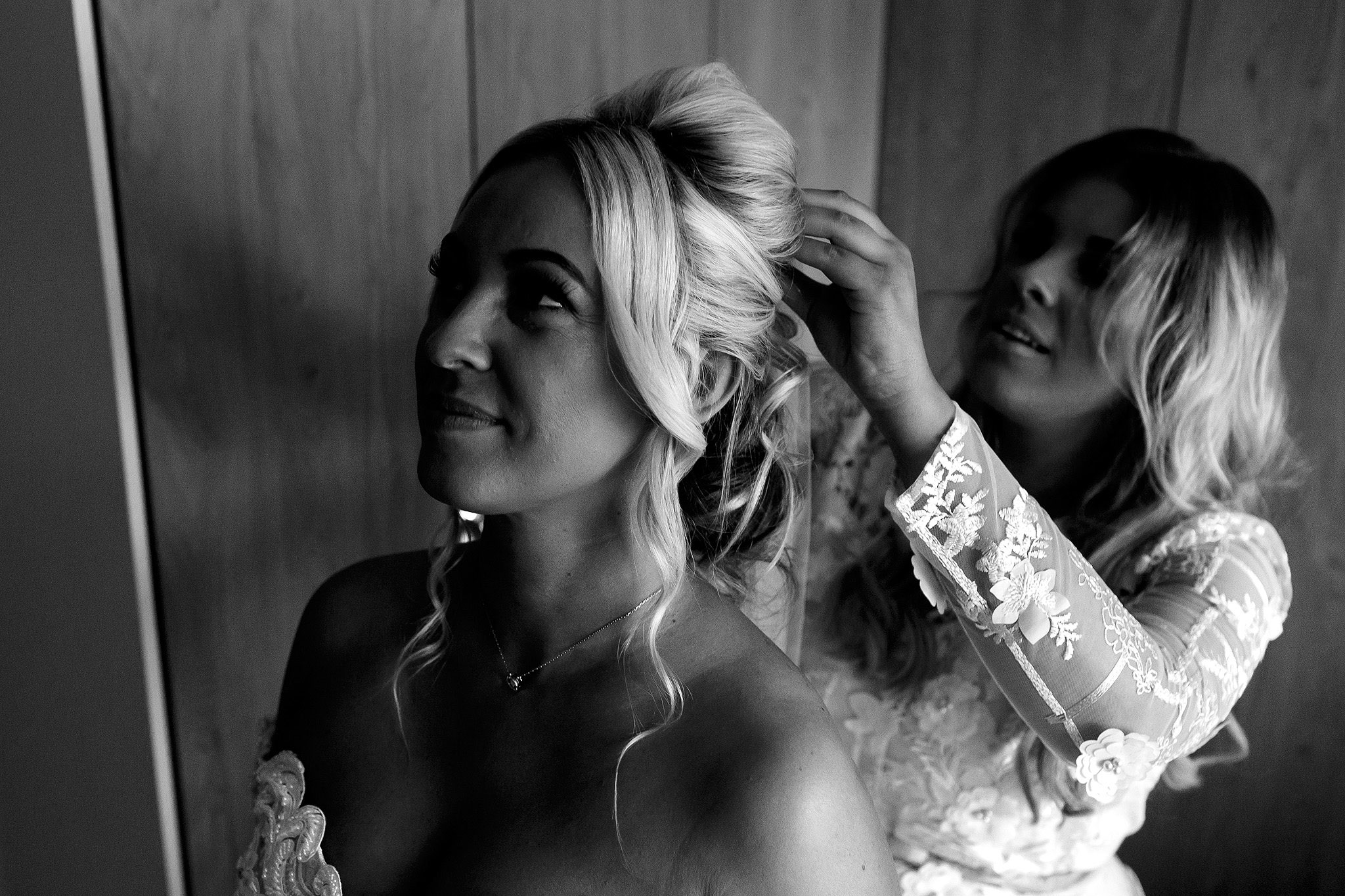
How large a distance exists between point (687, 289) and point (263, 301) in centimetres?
62

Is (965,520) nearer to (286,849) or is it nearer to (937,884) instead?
(937,884)

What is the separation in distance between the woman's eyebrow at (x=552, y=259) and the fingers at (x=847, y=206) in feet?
0.82

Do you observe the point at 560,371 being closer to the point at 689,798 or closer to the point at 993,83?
the point at 689,798

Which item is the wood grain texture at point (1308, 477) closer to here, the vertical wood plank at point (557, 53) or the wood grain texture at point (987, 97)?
the wood grain texture at point (987, 97)

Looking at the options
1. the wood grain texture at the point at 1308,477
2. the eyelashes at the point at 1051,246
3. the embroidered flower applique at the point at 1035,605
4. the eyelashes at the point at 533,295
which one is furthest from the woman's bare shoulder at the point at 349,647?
the wood grain texture at the point at 1308,477

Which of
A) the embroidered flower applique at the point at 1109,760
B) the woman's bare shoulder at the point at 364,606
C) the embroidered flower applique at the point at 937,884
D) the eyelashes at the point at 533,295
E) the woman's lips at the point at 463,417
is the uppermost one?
the eyelashes at the point at 533,295

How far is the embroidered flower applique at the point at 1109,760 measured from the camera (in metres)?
1.11

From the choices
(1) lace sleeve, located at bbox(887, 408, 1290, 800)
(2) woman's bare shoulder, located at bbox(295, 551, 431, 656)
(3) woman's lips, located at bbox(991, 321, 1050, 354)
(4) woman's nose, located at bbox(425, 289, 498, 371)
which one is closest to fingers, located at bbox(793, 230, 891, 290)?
(1) lace sleeve, located at bbox(887, 408, 1290, 800)

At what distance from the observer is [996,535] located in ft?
3.59

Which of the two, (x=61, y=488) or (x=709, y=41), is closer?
(x=61, y=488)

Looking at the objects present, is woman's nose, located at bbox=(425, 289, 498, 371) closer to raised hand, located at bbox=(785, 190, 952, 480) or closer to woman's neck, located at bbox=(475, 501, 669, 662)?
woman's neck, located at bbox=(475, 501, 669, 662)

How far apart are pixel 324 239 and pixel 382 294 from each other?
0.11m

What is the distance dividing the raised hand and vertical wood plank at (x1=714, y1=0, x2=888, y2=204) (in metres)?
0.77

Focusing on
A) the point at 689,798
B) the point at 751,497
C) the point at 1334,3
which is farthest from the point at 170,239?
the point at 1334,3
